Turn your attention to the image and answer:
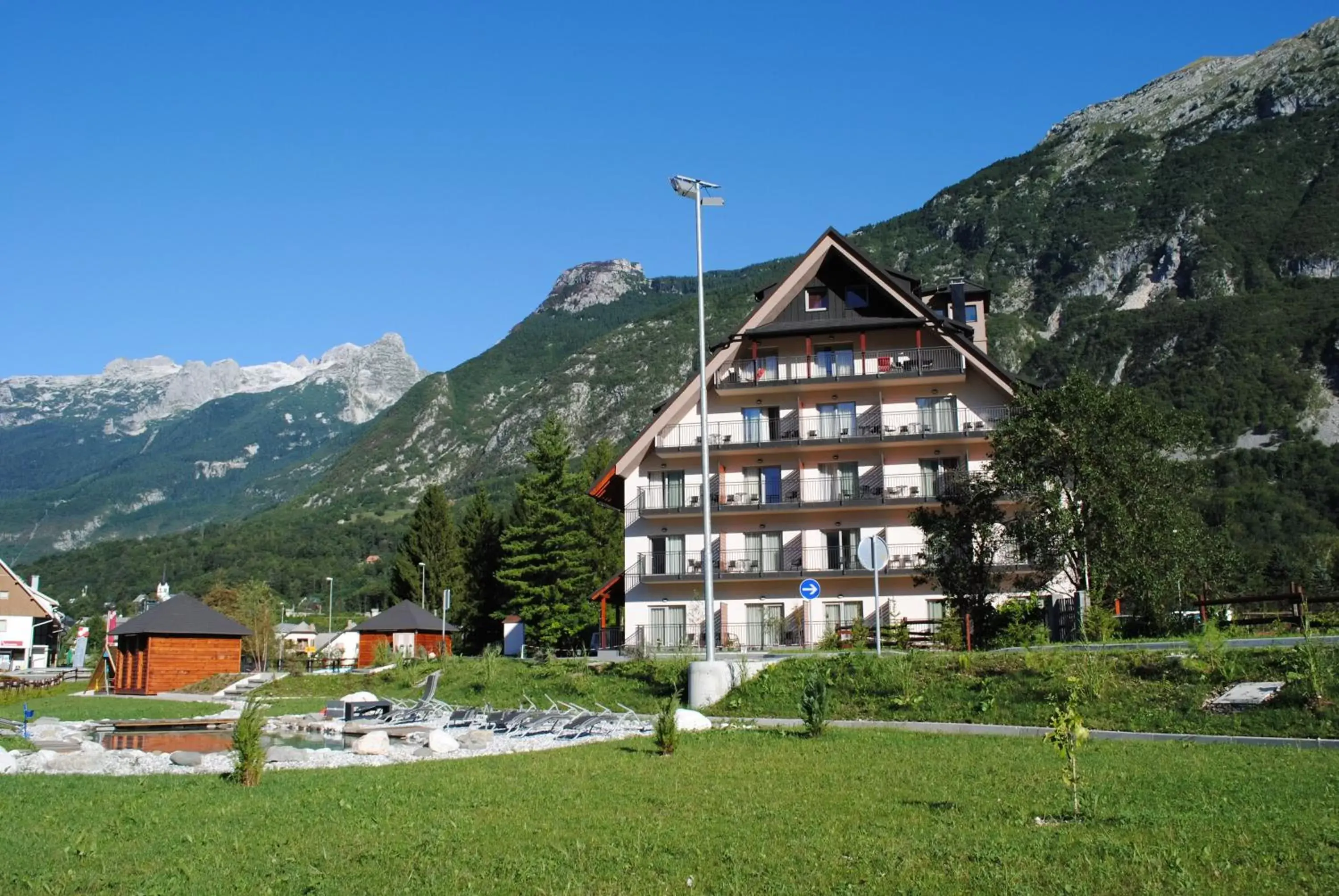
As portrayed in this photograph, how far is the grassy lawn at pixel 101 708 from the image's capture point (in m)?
31.7

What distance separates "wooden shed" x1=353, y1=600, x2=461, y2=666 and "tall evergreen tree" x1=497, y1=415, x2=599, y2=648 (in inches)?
197

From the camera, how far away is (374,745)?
2056 centimetres

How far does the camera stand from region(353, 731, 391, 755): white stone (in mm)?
19984

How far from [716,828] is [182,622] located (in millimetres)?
40114

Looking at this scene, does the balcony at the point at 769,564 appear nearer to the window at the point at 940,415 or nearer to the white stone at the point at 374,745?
the window at the point at 940,415

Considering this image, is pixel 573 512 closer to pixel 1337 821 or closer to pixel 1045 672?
pixel 1045 672

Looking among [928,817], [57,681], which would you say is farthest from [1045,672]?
[57,681]

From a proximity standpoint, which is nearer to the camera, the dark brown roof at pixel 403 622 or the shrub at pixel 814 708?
the shrub at pixel 814 708

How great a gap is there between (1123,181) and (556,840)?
18630 cm

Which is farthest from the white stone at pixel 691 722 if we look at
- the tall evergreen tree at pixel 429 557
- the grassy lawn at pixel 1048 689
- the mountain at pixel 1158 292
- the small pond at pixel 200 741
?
the mountain at pixel 1158 292

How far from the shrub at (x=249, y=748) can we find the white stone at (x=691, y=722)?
25.7 feet

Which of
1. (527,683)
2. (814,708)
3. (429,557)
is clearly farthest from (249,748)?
(429,557)

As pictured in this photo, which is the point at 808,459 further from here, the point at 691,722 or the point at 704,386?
the point at 691,722

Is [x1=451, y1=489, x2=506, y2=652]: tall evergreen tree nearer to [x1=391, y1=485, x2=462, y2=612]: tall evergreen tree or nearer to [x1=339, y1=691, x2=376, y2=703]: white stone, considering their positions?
[x1=391, y1=485, x2=462, y2=612]: tall evergreen tree
